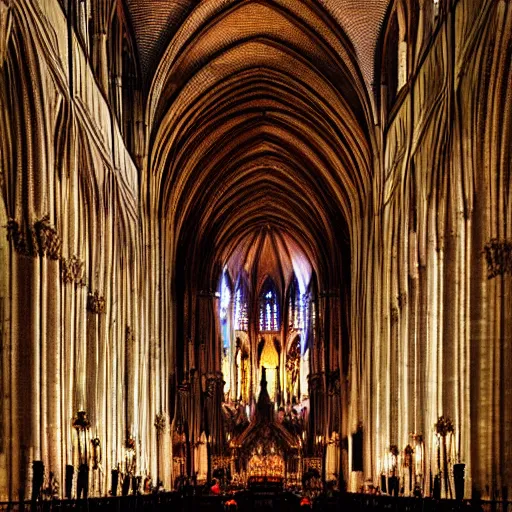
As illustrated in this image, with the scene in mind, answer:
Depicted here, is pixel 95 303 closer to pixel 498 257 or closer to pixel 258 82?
pixel 498 257

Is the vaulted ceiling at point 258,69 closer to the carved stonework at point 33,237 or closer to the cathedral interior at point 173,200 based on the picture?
the cathedral interior at point 173,200

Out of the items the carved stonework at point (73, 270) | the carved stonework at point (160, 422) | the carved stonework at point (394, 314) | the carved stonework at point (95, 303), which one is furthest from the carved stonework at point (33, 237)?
the carved stonework at point (160, 422)

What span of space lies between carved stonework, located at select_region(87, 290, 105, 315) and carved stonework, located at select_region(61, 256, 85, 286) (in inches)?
119

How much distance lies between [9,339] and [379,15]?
20523mm

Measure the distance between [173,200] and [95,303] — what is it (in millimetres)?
18931

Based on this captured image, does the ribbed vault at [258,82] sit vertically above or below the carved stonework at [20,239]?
above

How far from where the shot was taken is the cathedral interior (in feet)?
75.0

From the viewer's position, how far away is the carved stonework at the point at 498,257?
22562mm

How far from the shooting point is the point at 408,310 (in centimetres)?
3416

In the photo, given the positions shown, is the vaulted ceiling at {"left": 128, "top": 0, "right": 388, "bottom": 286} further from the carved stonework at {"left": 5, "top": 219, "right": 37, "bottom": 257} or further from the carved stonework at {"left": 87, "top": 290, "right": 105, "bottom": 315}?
the carved stonework at {"left": 5, "top": 219, "right": 37, "bottom": 257}

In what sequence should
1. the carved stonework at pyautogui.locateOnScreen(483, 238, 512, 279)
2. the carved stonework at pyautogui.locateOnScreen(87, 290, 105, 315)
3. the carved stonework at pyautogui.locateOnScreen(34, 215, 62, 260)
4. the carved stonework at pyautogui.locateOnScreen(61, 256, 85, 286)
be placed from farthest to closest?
the carved stonework at pyautogui.locateOnScreen(87, 290, 105, 315) → the carved stonework at pyautogui.locateOnScreen(61, 256, 85, 286) → the carved stonework at pyautogui.locateOnScreen(34, 215, 62, 260) → the carved stonework at pyautogui.locateOnScreen(483, 238, 512, 279)

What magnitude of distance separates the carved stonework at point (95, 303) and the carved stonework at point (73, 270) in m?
3.02

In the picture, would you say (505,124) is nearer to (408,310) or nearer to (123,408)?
(408,310)

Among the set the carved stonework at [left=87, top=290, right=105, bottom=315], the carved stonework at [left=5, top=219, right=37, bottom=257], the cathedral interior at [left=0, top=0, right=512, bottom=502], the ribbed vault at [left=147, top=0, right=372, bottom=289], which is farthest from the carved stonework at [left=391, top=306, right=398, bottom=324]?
the carved stonework at [left=5, top=219, right=37, bottom=257]
